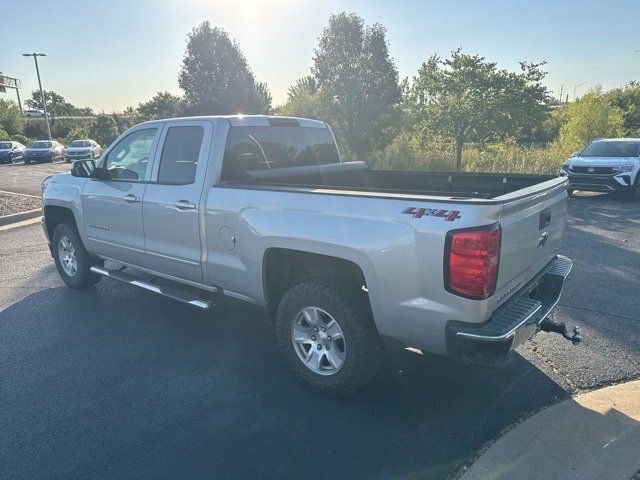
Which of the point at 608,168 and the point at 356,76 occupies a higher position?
the point at 356,76

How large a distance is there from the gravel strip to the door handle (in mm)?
8502

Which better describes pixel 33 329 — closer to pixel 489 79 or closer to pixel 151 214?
pixel 151 214

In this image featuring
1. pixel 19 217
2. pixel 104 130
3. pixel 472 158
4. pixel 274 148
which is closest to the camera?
pixel 274 148

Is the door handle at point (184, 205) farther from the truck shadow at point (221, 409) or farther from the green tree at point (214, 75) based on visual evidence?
the green tree at point (214, 75)

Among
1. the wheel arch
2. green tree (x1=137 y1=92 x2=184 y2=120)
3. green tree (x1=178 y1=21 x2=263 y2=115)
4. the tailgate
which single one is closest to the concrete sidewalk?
the tailgate

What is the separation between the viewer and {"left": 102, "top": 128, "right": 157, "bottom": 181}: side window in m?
4.64

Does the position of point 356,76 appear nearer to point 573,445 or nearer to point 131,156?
point 131,156

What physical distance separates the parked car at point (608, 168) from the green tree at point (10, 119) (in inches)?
1967

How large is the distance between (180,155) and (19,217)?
8283 mm

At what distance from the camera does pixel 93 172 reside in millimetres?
5004

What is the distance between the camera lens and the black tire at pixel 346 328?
3.19m

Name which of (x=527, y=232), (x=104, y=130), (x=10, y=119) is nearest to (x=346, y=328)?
(x=527, y=232)

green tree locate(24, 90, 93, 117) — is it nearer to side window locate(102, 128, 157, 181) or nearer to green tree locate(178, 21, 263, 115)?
green tree locate(178, 21, 263, 115)

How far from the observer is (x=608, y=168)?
12.0 m
